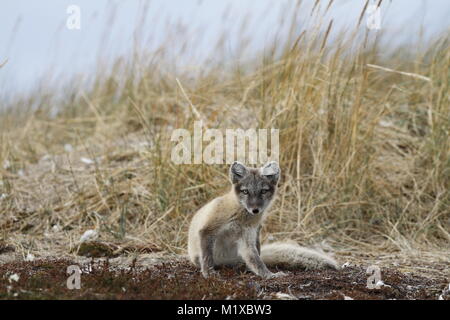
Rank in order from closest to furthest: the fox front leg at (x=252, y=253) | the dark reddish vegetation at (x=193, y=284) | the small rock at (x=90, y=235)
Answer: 1. the dark reddish vegetation at (x=193, y=284)
2. the fox front leg at (x=252, y=253)
3. the small rock at (x=90, y=235)

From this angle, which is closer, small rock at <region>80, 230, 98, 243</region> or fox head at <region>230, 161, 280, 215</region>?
fox head at <region>230, 161, 280, 215</region>

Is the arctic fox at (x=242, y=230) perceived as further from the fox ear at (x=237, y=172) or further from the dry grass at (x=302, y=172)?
the dry grass at (x=302, y=172)

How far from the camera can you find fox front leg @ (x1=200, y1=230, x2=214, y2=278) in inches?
217

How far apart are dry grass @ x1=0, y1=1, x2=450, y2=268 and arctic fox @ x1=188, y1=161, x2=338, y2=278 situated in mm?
1123

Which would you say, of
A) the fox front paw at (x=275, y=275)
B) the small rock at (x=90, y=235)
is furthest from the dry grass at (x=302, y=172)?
the fox front paw at (x=275, y=275)

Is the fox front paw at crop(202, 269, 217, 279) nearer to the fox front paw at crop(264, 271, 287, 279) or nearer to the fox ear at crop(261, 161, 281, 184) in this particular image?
the fox front paw at crop(264, 271, 287, 279)

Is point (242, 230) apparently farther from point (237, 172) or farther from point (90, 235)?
point (90, 235)

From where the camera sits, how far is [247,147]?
8.34 meters

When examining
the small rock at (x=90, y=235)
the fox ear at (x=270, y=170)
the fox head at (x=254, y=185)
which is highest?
the fox ear at (x=270, y=170)

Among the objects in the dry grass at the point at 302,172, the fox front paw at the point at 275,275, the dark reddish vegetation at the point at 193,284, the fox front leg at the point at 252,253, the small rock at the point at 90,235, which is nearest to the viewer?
the dark reddish vegetation at the point at 193,284

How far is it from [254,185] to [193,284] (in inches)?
40.9

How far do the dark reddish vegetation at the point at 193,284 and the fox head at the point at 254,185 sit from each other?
23.3 inches

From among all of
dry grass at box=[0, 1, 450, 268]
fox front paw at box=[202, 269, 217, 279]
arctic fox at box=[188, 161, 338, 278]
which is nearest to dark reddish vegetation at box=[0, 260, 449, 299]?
fox front paw at box=[202, 269, 217, 279]

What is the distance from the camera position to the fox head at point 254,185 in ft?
17.8
